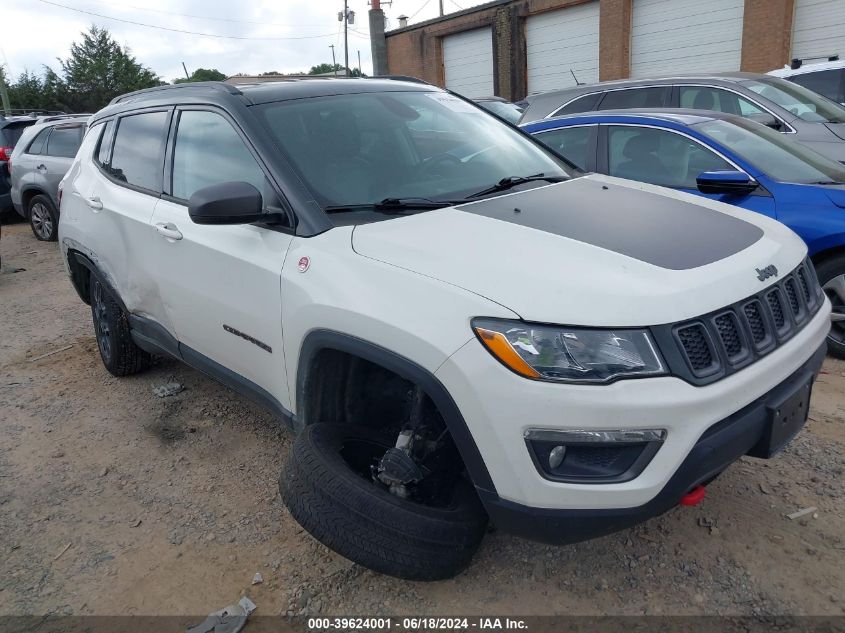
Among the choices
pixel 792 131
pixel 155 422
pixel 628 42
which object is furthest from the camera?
pixel 628 42

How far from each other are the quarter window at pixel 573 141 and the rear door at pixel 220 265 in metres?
2.94

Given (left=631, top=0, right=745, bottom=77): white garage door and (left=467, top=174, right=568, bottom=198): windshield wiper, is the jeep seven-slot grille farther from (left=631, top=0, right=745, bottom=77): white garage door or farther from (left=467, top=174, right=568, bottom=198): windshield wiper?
(left=631, top=0, right=745, bottom=77): white garage door

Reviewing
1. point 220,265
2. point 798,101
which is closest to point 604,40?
point 798,101

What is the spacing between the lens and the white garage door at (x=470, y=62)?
84.9 ft

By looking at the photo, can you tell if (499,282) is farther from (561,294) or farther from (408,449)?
(408,449)

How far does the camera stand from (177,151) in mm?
3502

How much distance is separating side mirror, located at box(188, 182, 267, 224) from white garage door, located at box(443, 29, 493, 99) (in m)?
24.7

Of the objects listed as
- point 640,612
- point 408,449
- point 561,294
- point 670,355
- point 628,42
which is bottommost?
point 640,612

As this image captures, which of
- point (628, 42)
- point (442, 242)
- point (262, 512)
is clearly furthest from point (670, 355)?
point (628, 42)

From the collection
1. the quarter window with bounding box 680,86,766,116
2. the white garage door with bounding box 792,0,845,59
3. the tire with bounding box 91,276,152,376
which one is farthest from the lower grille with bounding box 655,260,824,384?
the white garage door with bounding box 792,0,845,59

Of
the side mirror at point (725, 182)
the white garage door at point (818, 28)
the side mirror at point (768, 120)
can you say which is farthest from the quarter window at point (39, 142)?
the white garage door at point (818, 28)

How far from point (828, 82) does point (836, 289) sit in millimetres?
6816

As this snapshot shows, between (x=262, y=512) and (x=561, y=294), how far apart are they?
182 cm

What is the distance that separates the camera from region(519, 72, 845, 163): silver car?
21.7ft
